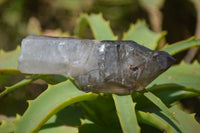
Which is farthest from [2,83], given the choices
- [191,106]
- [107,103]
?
[191,106]

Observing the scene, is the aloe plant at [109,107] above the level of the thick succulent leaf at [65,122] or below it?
above

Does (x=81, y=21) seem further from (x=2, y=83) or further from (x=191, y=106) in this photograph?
(x=191, y=106)

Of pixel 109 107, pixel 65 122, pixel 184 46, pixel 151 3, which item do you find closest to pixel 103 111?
pixel 109 107

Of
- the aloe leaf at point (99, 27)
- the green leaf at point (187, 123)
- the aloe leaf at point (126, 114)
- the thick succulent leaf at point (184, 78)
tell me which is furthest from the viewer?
the aloe leaf at point (99, 27)

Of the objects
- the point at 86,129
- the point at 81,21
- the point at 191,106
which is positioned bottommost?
the point at 191,106

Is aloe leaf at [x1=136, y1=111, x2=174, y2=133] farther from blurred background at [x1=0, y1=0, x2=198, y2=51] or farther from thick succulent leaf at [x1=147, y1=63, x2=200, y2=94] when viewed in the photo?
blurred background at [x1=0, y1=0, x2=198, y2=51]

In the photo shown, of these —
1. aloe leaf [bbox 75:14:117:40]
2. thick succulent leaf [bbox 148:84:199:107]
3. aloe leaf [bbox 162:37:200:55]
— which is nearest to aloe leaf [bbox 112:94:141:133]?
thick succulent leaf [bbox 148:84:199:107]

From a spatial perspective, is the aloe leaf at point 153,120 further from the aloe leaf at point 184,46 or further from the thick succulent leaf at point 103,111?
the aloe leaf at point 184,46

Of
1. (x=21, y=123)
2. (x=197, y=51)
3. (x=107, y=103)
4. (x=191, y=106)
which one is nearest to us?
(x=21, y=123)

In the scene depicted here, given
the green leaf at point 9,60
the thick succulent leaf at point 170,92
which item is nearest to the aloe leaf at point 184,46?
the thick succulent leaf at point 170,92
